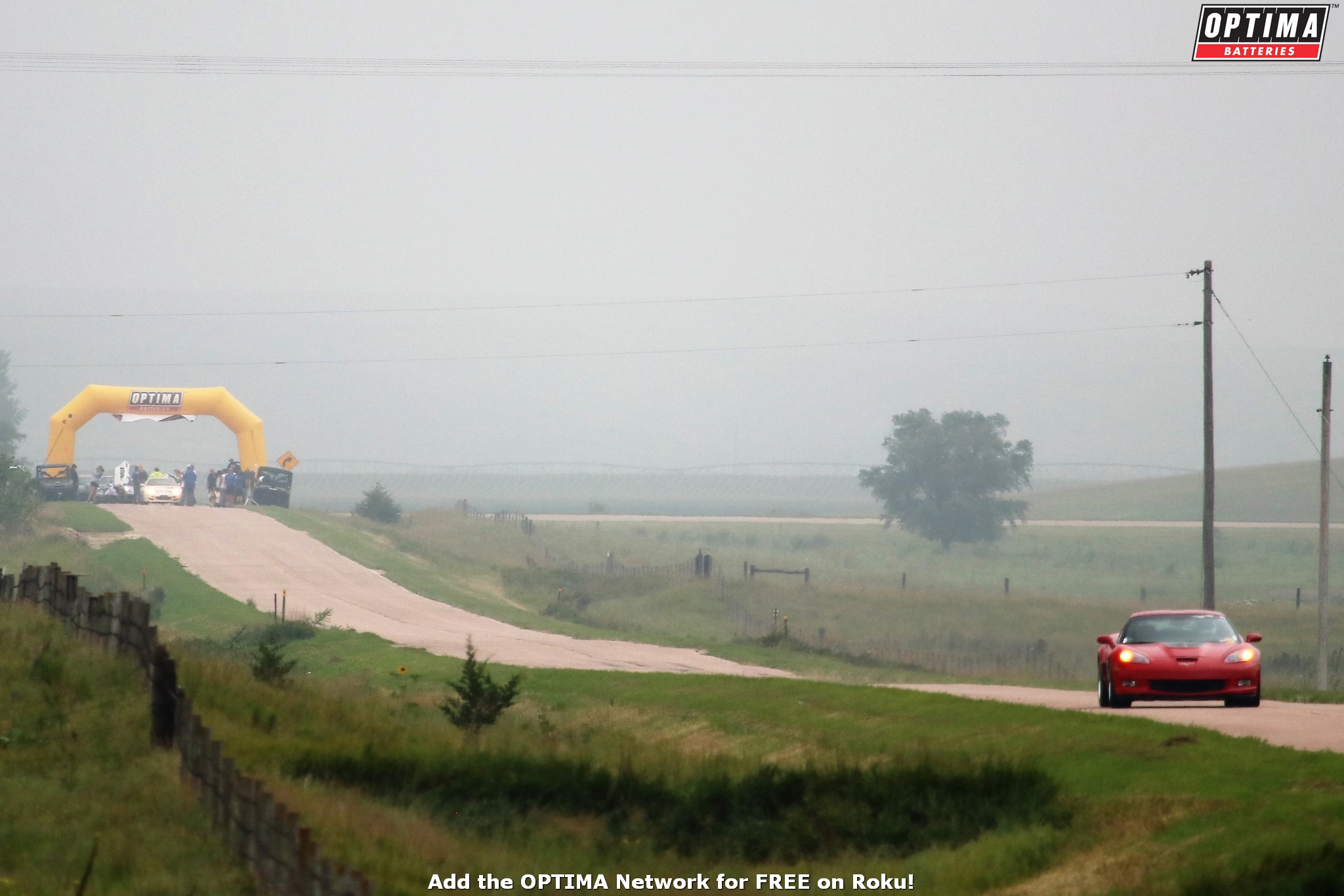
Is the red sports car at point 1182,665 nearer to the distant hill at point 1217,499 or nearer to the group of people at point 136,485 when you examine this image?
the group of people at point 136,485

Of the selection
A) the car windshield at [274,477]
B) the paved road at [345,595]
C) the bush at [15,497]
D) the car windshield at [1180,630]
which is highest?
the car windshield at [274,477]

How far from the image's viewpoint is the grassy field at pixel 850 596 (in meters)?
41.1

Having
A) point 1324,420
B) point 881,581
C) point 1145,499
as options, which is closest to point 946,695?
point 1324,420

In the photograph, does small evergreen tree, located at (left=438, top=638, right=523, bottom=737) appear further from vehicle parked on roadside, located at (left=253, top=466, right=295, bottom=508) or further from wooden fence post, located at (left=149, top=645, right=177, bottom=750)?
vehicle parked on roadside, located at (left=253, top=466, right=295, bottom=508)

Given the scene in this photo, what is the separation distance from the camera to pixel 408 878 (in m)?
10.1

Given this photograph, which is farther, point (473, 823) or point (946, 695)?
point (946, 695)

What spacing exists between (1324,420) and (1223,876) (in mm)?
27894

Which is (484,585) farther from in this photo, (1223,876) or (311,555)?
(1223,876)

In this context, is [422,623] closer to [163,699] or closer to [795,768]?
[163,699]

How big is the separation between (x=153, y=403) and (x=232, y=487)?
27.3 feet

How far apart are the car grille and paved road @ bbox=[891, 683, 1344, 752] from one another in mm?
288

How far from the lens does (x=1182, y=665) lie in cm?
1944

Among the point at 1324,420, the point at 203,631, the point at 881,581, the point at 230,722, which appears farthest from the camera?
the point at 881,581

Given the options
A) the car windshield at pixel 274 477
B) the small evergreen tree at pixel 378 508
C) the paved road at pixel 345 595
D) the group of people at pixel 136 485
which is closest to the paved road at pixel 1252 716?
the paved road at pixel 345 595
